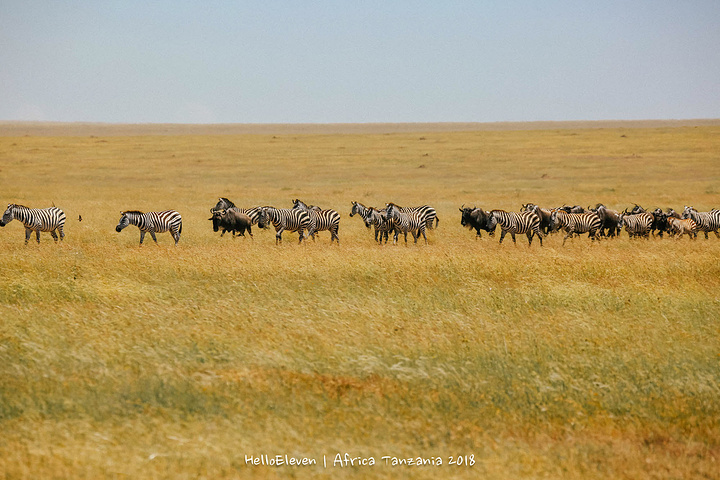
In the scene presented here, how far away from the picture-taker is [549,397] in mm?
6871

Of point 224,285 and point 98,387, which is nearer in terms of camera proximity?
point 98,387

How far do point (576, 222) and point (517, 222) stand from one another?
8.10ft

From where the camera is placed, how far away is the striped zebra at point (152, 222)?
2041cm

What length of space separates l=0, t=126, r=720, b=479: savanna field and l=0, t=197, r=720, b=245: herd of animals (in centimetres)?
291

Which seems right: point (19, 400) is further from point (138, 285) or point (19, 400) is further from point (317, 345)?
point (138, 285)

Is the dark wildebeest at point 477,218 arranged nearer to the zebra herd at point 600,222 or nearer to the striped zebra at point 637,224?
the zebra herd at point 600,222

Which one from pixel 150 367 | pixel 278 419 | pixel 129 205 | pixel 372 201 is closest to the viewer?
pixel 278 419

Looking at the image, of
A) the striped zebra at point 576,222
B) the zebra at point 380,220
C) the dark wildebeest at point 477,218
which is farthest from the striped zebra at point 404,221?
the striped zebra at point 576,222

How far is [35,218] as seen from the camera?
816 inches

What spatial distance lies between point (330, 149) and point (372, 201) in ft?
140

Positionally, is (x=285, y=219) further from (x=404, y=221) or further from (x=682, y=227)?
(x=682, y=227)

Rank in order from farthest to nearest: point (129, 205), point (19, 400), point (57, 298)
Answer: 1. point (129, 205)
2. point (57, 298)
3. point (19, 400)

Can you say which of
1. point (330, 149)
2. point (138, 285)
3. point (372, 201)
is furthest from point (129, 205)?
point (330, 149)

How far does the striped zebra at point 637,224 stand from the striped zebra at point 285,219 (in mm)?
11016
